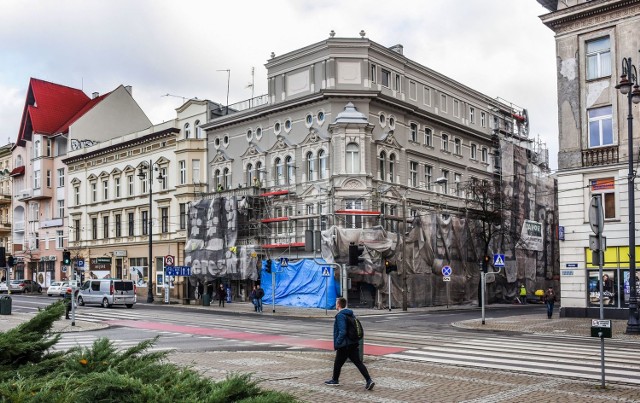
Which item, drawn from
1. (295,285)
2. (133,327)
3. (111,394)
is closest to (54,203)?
(295,285)

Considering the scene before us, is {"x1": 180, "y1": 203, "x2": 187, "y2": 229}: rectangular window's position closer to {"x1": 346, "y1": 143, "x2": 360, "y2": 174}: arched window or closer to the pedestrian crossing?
{"x1": 346, "y1": 143, "x2": 360, "y2": 174}: arched window

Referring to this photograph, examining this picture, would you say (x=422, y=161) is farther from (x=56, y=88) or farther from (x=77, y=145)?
(x=56, y=88)

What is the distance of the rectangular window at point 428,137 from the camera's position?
51.5m

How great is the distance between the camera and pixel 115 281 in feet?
139

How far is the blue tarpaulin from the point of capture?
42.2m

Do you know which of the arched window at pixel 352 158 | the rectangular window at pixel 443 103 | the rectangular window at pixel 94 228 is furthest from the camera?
the rectangular window at pixel 94 228

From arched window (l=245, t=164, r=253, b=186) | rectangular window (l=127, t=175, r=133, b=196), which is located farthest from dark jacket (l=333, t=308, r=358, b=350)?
rectangular window (l=127, t=175, r=133, b=196)

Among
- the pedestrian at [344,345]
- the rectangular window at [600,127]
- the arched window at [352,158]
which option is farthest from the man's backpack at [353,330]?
the arched window at [352,158]

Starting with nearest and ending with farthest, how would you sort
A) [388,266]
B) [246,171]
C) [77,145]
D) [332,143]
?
[388,266] < [332,143] < [246,171] < [77,145]

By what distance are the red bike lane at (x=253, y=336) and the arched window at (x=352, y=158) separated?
61.9 feet

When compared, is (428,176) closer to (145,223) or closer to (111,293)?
(111,293)

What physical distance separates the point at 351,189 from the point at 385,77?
8717mm

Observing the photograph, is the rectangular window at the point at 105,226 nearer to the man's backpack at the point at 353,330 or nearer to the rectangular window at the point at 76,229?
the rectangular window at the point at 76,229

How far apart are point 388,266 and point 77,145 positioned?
41.7 m
